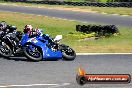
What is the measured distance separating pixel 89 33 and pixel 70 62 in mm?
9661

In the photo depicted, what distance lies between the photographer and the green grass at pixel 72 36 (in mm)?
20469

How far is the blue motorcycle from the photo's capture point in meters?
16.2

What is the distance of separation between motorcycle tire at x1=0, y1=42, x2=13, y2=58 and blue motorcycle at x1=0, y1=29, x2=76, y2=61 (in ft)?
0.83

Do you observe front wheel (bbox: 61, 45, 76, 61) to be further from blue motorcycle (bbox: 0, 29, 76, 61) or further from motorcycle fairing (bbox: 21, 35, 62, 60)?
motorcycle fairing (bbox: 21, 35, 62, 60)

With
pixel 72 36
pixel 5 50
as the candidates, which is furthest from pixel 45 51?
pixel 72 36

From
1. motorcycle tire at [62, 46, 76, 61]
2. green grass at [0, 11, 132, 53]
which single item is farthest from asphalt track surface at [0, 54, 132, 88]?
A: green grass at [0, 11, 132, 53]

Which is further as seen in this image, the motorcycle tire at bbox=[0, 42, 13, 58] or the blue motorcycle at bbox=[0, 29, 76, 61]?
the motorcycle tire at bbox=[0, 42, 13, 58]

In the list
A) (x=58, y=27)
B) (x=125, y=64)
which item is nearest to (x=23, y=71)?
(x=125, y=64)

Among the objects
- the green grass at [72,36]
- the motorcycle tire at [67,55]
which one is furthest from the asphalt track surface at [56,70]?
the green grass at [72,36]

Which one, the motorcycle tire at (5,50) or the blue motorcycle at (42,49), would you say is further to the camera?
the motorcycle tire at (5,50)

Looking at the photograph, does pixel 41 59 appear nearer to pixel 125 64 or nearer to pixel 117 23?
pixel 125 64

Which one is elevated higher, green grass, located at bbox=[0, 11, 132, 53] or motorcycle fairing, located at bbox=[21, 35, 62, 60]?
motorcycle fairing, located at bbox=[21, 35, 62, 60]

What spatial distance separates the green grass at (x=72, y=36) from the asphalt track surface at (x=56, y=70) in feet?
7.59

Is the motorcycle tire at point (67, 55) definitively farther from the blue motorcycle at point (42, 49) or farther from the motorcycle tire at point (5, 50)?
the motorcycle tire at point (5, 50)
